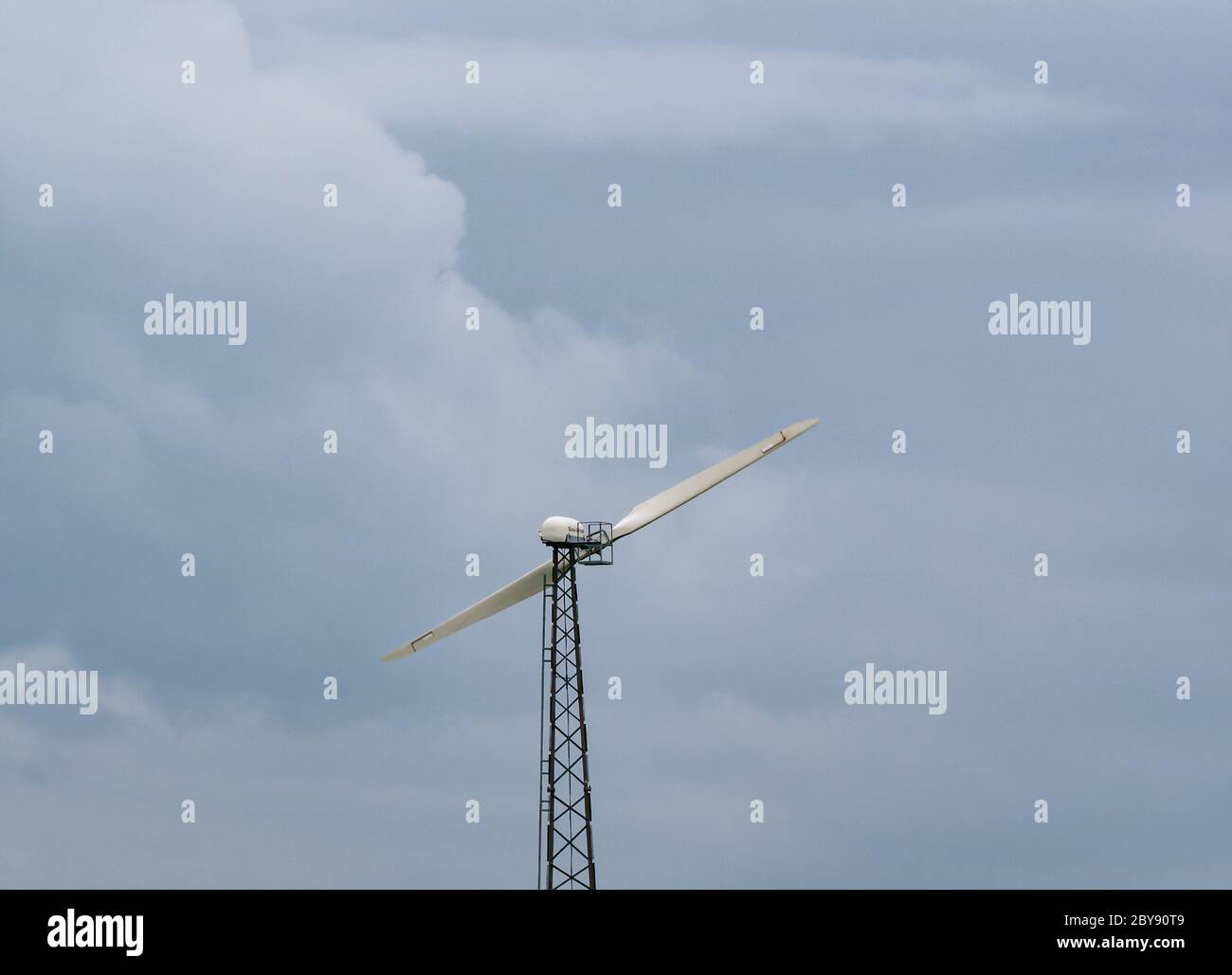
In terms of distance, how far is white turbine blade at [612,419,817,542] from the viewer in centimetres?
9838

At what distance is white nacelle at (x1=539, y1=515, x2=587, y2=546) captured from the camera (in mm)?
97000

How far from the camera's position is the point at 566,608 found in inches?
3841

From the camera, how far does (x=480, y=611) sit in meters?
102

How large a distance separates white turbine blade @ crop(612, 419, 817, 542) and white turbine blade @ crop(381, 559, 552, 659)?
4331 mm

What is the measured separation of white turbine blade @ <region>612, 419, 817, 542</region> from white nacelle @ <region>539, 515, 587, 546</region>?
1.51 m

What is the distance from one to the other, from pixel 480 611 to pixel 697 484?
962 centimetres

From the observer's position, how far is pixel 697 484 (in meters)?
99.4

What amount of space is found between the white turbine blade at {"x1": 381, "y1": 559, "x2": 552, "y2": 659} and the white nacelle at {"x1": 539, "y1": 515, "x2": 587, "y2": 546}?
388cm
